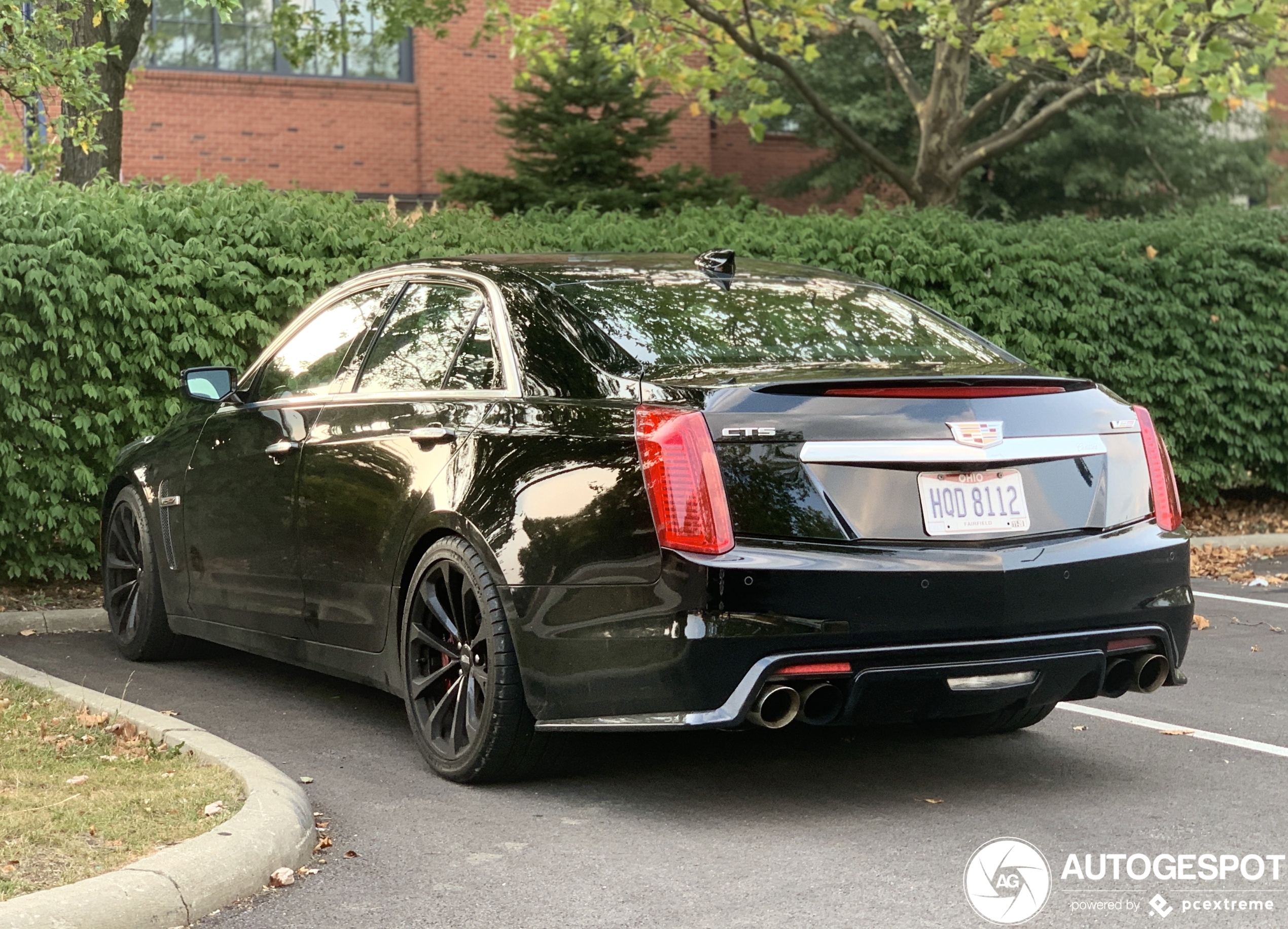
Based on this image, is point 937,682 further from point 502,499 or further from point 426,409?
point 426,409

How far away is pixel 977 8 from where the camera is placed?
48.4 feet

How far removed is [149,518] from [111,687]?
31.6 inches

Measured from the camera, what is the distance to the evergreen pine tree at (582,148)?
19.9m

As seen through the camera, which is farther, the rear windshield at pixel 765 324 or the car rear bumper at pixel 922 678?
the rear windshield at pixel 765 324

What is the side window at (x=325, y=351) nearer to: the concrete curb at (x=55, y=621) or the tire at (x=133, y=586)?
the tire at (x=133, y=586)

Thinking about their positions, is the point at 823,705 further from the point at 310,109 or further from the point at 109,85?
the point at 310,109

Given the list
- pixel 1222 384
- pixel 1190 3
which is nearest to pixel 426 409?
pixel 1222 384

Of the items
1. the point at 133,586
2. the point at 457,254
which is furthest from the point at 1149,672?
the point at 457,254

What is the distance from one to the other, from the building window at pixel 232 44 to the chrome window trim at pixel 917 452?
62.3 ft

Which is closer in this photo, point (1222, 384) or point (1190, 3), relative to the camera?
point (1222, 384)

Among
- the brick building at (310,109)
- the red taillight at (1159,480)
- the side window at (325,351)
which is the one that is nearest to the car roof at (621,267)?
the side window at (325,351)

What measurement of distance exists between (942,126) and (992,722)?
1139 centimetres

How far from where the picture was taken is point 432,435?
215 inches

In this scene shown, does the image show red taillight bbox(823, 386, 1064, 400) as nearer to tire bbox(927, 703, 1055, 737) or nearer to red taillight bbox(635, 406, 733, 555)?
red taillight bbox(635, 406, 733, 555)
